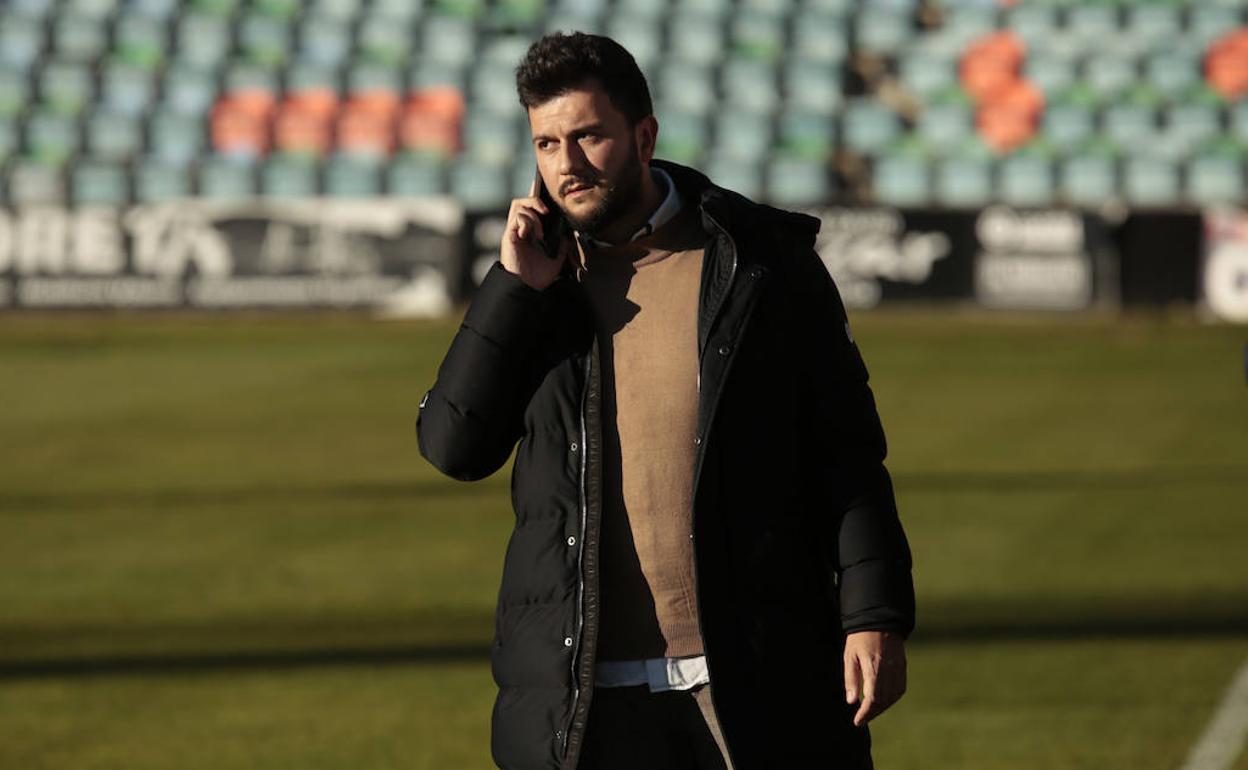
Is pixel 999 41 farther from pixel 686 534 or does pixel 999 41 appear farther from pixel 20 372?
pixel 686 534

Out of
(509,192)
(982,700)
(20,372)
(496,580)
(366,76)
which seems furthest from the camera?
(366,76)

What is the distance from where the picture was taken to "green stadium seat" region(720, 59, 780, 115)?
34156mm

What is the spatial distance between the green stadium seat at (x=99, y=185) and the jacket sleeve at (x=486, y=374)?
2911 cm

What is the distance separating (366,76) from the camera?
112 feet

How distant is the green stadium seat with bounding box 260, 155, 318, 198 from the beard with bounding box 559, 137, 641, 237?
28692 millimetres

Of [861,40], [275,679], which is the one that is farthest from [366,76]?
[275,679]

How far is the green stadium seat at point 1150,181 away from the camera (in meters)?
32.1

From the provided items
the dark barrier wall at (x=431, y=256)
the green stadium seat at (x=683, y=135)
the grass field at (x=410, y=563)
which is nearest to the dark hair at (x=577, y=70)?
the grass field at (x=410, y=563)

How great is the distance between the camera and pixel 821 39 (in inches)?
1367

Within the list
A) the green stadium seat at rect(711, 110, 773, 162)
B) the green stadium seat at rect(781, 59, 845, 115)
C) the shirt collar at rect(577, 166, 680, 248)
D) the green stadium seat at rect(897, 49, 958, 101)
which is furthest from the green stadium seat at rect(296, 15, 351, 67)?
the shirt collar at rect(577, 166, 680, 248)

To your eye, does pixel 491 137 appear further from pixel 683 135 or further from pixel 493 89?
pixel 683 135

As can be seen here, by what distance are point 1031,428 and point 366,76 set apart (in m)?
17.8

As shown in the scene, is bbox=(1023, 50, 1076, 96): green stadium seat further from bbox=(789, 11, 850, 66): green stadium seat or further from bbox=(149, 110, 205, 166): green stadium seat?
bbox=(149, 110, 205, 166): green stadium seat

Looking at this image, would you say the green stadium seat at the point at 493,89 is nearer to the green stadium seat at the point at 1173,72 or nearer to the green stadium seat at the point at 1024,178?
the green stadium seat at the point at 1024,178
